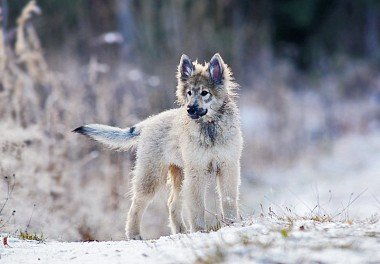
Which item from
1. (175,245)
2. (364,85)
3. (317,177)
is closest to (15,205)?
(175,245)

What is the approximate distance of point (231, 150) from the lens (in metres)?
6.89

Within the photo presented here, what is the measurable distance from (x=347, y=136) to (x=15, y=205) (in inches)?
445

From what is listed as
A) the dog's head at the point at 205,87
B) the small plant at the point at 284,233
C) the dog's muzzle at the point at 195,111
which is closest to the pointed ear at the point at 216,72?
the dog's head at the point at 205,87

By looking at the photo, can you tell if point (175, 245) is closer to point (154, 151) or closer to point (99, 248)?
point (99, 248)

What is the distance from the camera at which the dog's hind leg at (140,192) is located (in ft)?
24.7

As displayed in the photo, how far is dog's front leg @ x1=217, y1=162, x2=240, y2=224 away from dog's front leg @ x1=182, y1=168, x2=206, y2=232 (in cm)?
20

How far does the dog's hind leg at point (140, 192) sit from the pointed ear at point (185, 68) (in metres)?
1.01

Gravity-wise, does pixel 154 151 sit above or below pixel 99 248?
above

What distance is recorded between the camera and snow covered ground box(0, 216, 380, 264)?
480 cm

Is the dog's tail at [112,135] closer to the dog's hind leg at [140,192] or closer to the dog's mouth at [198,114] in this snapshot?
the dog's hind leg at [140,192]

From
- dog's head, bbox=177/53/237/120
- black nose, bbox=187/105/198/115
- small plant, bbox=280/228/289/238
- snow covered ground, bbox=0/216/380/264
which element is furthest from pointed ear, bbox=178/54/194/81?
small plant, bbox=280/228/289/238

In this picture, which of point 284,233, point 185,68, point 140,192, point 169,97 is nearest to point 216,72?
point 185,68

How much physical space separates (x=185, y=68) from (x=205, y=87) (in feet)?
1.22

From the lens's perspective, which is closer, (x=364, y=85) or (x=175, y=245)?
(x=175, y=245)
